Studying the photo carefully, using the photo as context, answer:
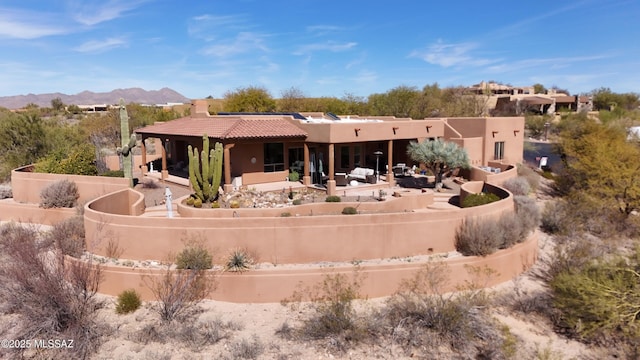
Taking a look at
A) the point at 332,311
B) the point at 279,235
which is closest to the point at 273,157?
the point at 279,235

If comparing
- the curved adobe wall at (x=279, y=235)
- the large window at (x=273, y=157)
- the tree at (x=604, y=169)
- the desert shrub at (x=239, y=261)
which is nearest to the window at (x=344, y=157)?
the large window at (x=273, y=157)

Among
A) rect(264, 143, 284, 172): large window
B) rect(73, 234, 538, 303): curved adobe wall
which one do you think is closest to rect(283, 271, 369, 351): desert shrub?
rect(73, 234, 538, 303): curved adobe wall

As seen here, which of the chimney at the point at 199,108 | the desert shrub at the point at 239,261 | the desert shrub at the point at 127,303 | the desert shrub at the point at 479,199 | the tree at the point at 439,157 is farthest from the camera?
the chimney at the point at 199,108

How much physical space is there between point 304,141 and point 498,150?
15.3 metres

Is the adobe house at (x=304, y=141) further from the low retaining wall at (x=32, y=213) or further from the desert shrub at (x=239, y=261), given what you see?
the desert shrub at (x=239, y=261)

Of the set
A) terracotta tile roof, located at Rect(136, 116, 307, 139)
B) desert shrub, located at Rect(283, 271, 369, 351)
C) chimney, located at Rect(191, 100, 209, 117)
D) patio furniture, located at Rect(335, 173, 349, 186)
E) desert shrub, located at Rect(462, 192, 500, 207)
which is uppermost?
chimney, located at Rect(191, 100, 209, 117)

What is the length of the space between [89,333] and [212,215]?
19.4ft

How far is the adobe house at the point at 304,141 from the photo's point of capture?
23.5 meters

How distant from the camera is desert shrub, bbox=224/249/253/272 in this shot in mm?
14484

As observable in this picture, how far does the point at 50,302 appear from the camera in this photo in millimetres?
12484

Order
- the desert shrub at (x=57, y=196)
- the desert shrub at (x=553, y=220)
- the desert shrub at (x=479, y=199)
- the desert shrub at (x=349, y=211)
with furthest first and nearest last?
the desert shrub at (x=57, y=196) → the desert shrub at (x=553, y=220) → the desert shrub at (x=479, y=199) → the desert shrub at (x=349, y=211)

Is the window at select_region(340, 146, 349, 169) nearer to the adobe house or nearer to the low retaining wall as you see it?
the adobe house

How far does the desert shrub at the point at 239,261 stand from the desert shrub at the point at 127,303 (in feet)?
9.51

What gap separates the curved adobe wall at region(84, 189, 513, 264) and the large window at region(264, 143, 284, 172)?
9.91m
